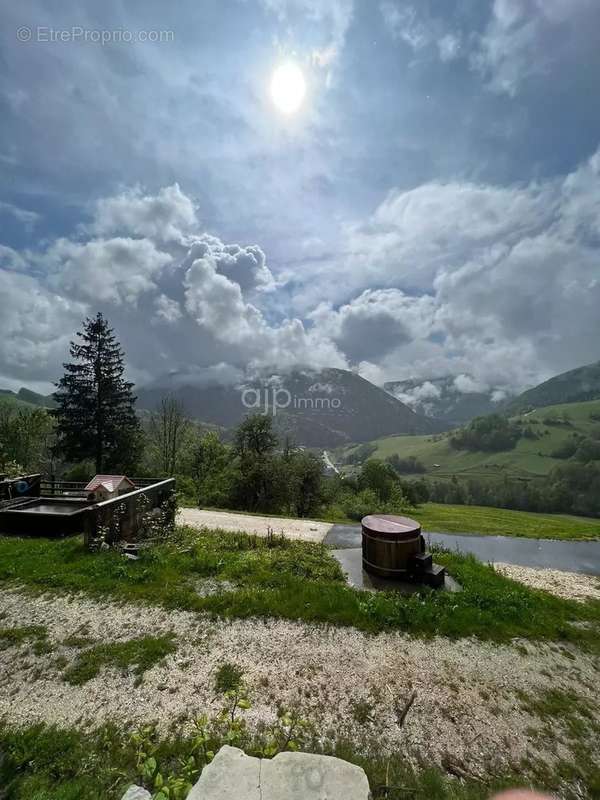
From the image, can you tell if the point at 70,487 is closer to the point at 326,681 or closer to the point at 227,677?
the point at 227,677

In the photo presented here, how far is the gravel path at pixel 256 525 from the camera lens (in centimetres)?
1797

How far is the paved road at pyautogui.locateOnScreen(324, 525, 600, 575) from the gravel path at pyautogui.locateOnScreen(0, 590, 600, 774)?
8.14 meters

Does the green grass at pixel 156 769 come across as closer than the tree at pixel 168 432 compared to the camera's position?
Yes

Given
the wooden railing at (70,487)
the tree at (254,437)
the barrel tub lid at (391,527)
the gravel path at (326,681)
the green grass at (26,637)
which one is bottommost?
the gravel path at (326,681)

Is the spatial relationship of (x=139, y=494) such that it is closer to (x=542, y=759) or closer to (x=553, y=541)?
(x=542, y=759)

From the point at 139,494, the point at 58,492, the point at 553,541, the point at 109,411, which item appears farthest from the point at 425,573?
the point at 109,411

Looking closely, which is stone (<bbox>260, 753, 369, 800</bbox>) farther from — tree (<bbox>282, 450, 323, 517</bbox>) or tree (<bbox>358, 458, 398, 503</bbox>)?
tree (<bbox>358, 458, 398, 503</bbox>)

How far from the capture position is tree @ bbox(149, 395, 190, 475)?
48250mm

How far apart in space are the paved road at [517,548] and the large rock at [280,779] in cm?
1279

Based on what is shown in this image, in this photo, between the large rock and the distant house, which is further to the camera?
the distant house

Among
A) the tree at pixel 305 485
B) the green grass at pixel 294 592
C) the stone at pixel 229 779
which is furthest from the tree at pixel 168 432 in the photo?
the stone at pixel 229 779

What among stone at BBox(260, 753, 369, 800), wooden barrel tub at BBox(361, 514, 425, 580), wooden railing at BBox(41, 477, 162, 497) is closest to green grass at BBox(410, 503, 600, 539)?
wooden barrel tub at BBox(361, 514, 425, 580)

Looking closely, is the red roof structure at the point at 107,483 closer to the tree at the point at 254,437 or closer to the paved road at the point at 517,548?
the paved road at the point at 517,548

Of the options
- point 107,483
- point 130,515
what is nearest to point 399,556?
point 130,515
